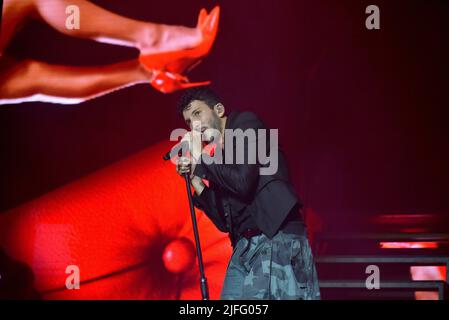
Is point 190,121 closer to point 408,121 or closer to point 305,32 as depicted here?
point 305,32

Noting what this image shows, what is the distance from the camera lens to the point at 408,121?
2920 millimetres

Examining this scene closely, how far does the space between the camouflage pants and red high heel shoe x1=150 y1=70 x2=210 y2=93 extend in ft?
3.77

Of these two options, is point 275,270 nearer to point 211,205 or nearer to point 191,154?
point 211,205

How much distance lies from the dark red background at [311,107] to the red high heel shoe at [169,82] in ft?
0.14

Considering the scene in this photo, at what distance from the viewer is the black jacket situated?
1996 mm

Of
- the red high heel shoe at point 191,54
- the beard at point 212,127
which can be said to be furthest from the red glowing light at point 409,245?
the red high heel shoe at point 191,54

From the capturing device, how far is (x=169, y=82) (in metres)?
2.94

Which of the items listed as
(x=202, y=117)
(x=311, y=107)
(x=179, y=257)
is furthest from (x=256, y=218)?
(x=311, y=107)

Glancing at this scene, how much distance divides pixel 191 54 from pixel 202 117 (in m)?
0.78

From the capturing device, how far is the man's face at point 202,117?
2.25 m

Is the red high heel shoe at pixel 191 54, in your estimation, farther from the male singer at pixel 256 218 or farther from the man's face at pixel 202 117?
the male singer at pixel 256 218

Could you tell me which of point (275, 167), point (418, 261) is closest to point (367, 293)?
point (418, 261)

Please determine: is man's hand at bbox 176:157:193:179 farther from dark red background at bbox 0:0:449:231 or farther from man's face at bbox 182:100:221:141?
dark red background at bbox 0:0:449:231

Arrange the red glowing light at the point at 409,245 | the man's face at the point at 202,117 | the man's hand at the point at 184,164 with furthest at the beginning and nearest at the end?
1. the red glowing light at the point at 409,245
2. the man's face at the point at 202,117
3. the man's hand at the point at 184,164
